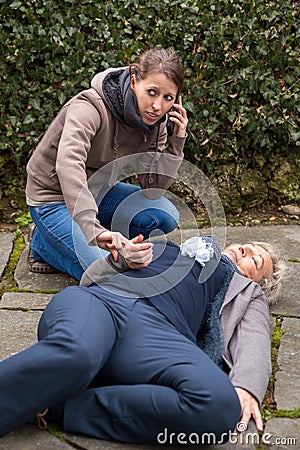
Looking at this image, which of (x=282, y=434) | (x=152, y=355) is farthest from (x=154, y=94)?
(x=282, y=434)

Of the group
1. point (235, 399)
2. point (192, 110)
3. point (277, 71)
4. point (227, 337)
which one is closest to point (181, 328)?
point (227, 337)

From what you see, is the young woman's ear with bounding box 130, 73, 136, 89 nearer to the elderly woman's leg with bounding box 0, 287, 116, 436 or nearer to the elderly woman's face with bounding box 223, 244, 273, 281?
the elderly woman's face with bounding box 223, 244, 273, 281

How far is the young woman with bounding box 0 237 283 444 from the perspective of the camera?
2137mm

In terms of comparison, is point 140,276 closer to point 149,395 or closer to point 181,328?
point 181,328

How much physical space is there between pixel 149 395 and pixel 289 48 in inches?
106

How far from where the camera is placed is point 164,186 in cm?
347

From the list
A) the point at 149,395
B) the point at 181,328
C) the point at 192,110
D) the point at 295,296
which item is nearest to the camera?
the point at 149,395

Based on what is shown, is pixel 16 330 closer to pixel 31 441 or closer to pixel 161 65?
pixel 31 441

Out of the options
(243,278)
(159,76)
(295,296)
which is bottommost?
(295,296)

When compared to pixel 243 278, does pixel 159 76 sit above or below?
above

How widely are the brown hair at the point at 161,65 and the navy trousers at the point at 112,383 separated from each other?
42.7 inches

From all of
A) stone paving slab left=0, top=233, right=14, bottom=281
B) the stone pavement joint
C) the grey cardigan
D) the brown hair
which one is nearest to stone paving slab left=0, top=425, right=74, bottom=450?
the stone pavement joint

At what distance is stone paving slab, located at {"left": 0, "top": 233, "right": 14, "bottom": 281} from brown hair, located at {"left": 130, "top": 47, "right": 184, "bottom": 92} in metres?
1.20

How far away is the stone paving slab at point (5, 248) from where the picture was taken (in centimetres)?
363
